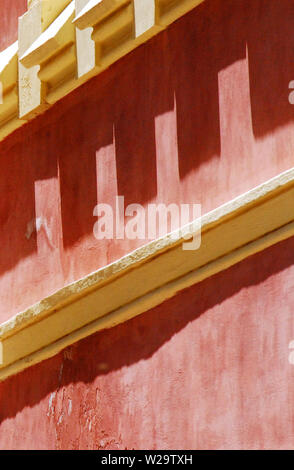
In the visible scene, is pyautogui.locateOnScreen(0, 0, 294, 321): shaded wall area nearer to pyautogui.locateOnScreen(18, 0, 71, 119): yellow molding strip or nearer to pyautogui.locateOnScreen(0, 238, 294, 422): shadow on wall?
pyautogui.locateOnScreen(18, 0, 71, 119): yellow molding strip

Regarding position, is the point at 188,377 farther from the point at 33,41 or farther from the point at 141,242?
the point at 33,41

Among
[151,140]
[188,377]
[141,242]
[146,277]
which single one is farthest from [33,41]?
[188,377]

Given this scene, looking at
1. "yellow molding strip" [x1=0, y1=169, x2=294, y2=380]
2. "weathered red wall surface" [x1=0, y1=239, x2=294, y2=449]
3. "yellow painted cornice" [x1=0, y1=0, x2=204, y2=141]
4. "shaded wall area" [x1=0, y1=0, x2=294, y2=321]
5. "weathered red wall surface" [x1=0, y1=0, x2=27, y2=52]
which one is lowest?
"weathered red wall surface" [x1=0, y1=239, x2=294, y2=449]

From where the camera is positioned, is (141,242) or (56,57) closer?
(141,242)

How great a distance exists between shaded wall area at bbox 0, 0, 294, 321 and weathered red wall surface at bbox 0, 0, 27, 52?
598mm

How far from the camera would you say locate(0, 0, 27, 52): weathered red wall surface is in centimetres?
814

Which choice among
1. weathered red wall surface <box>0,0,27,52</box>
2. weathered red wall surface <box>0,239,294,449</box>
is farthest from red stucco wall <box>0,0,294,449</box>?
weathered red wall surface <box>0,0,27,52</box>

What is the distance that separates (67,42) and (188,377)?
2.03 meters

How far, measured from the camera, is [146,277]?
6.87 metres

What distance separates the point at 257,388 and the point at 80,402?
44.6 inches

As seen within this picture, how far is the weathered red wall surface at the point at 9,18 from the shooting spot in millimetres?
8141

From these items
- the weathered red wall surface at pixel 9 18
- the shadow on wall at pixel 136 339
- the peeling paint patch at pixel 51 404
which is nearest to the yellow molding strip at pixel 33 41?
the weathered red wall surface at pixel 9 18

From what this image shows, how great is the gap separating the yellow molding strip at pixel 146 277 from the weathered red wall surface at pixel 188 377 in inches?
2.3
